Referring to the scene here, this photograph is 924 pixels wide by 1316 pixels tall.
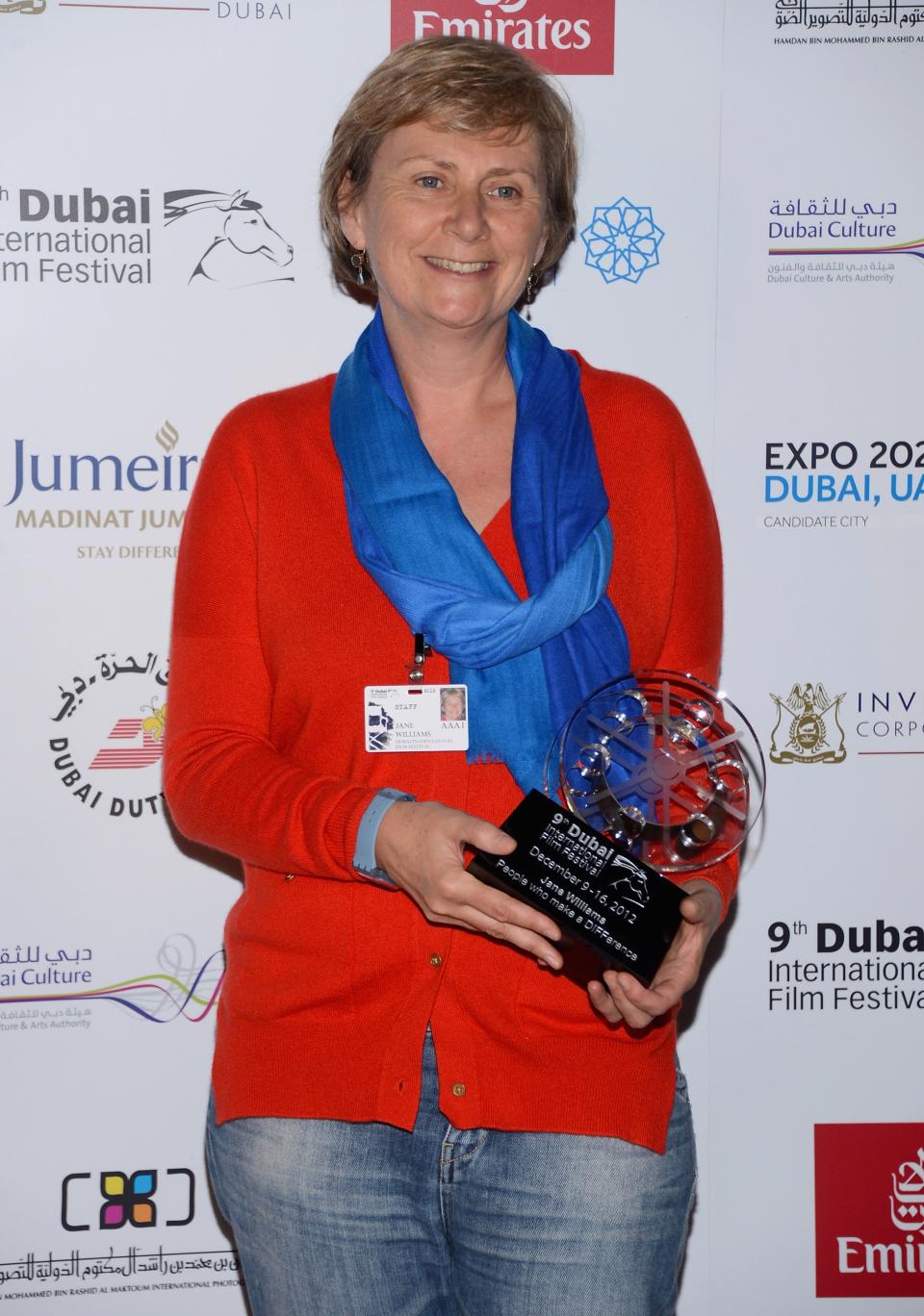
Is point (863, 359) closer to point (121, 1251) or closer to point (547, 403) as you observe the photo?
point (547, 403)

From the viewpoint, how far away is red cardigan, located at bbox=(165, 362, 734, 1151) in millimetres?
1532

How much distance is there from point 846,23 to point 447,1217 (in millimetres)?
2042

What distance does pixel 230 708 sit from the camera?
1.61 metres

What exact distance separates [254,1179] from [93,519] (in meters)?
1.20

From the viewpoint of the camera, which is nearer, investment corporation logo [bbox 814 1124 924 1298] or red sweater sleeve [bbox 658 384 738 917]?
red sweater sleeve [bbox 658 384 738 917]

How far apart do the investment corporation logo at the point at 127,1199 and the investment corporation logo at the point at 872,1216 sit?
1.16 m

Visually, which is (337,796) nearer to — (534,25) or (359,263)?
(359,263)

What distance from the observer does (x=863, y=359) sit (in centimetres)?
238

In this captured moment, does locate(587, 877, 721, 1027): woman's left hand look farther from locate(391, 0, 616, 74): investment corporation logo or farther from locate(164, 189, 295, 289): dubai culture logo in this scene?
locate(391, 0, 616, 74): investment corporation logo

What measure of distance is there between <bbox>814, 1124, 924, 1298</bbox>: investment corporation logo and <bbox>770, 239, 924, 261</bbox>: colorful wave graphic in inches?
62.1

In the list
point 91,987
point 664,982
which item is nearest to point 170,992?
point 91,987

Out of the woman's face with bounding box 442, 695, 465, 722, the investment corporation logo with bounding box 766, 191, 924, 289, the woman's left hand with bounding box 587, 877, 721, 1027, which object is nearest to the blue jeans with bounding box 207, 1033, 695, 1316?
the woman's left hand with bounding box 587, 877, 721, 1027

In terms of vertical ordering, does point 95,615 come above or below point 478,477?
below

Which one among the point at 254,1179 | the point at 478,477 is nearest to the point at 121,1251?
the point at 254,1179
